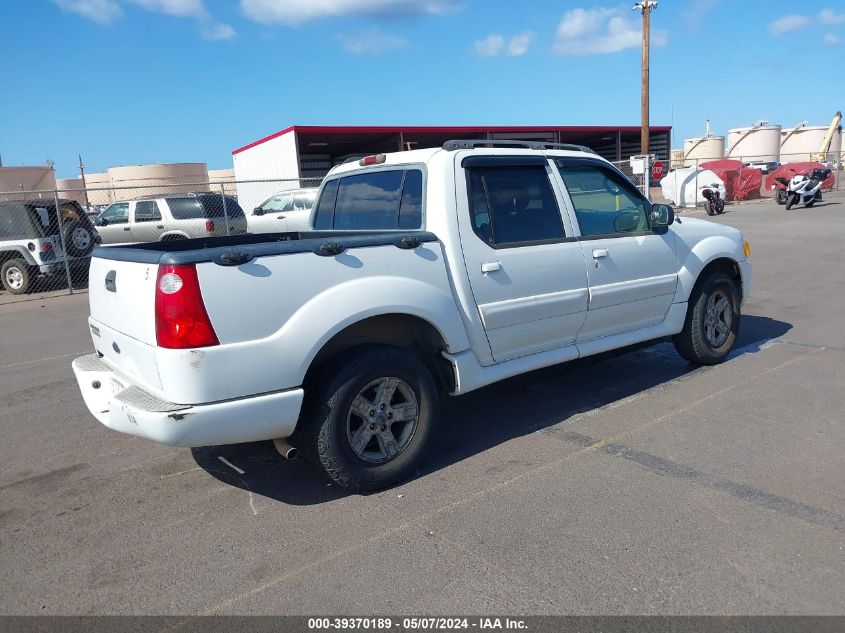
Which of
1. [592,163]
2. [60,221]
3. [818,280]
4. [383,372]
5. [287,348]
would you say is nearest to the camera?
[287,348]

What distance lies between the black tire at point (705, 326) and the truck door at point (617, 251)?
0.41 meters

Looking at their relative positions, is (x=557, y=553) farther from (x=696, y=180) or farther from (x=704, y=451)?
(x=696, y=180)

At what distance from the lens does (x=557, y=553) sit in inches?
124

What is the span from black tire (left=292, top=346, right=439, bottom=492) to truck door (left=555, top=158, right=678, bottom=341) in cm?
156

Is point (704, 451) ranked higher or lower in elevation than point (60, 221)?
lower

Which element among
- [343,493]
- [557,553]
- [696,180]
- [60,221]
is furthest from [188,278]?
[696,180]

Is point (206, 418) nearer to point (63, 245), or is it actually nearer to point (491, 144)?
point (491, 144)

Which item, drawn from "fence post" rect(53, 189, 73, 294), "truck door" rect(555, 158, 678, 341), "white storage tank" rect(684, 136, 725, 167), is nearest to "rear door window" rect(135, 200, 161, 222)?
"fence post" rect(53, 189, 73, 294)

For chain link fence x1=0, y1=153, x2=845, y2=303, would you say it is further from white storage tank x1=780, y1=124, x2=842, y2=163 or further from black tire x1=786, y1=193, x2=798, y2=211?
white storage tank x1=780, y1=124, x2=842, y2=163

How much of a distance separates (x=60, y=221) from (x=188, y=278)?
41.2 ft

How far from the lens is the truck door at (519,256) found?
168 inches

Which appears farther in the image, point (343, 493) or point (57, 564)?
point (343, 493)

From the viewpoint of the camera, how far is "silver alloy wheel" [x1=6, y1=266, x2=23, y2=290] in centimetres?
1391

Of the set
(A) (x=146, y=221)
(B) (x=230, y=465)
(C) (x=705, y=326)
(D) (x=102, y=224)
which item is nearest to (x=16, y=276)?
(A) (x=146, y=221)
